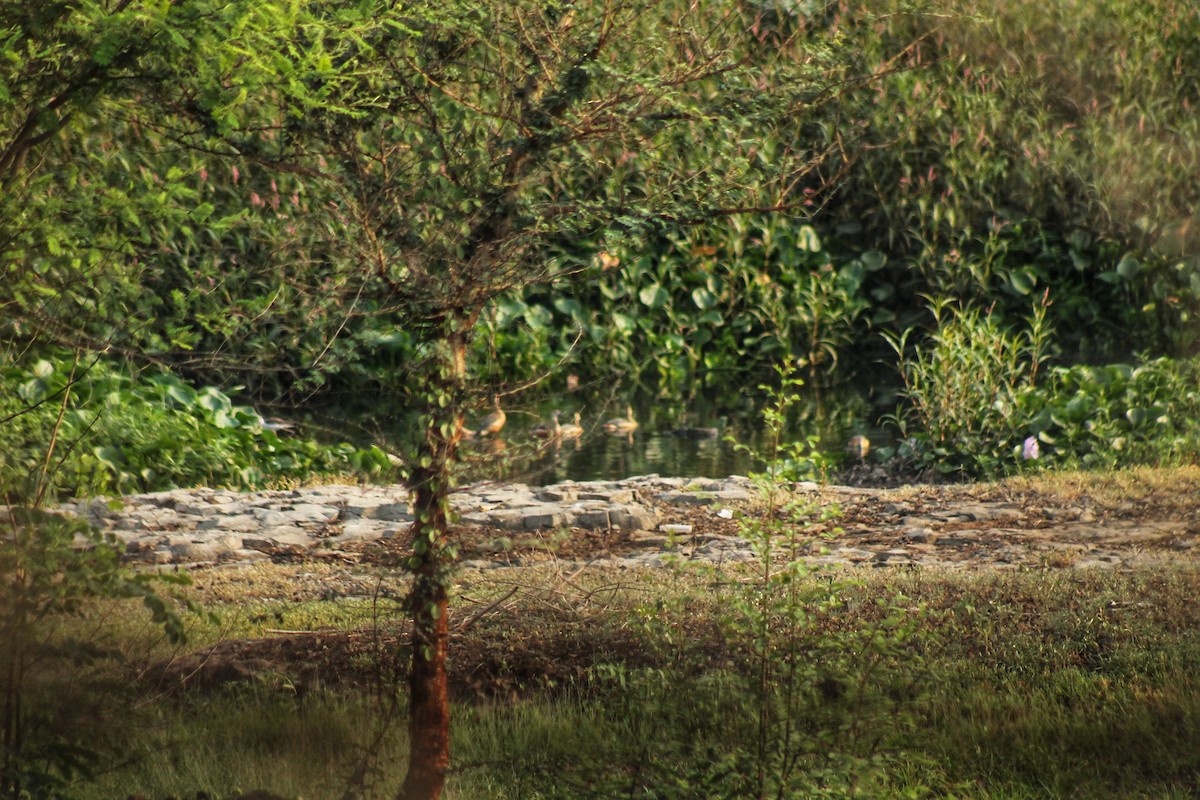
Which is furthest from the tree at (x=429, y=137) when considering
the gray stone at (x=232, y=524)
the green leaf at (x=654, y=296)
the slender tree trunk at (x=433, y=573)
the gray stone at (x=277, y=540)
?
the green leaf at (x=654, y=296)

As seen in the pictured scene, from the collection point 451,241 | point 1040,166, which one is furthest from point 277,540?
point 1040,166

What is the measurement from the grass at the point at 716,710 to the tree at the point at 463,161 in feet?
1.17

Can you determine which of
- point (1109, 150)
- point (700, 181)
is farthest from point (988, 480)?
point (1109, 150)

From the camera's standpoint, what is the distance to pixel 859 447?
8953mm

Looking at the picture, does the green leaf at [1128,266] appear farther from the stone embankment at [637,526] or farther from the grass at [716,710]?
→ the grass at [716,710]

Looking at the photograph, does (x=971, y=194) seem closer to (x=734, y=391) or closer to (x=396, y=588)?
(x=734, y=391)

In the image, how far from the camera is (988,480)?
7996 mm

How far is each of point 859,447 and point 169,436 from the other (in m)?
4.26

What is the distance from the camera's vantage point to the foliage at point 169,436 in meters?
7.62

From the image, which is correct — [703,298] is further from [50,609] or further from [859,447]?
[50,609]

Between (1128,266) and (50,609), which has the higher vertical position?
(1128,266)

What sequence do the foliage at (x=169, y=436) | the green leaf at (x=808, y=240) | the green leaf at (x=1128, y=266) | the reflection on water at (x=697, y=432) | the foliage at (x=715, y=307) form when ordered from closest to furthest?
the foliage at (x=169, y=436), the reflection on water at (x=697, y=432), the green leaf at (x=1128, y=266), the foliage at (x=715, y=307), the green leaf at (x=808, y=240)

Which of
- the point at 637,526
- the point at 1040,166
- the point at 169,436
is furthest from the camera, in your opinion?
the point at 1040,166

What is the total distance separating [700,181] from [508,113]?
52 cm
